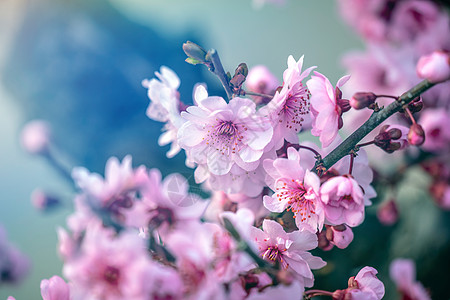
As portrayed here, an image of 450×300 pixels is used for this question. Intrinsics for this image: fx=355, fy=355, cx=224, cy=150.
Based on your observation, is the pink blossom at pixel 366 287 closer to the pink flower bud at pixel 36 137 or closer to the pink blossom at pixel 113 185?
the pink blossom at pixel 113 185

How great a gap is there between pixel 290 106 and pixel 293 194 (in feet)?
0.34

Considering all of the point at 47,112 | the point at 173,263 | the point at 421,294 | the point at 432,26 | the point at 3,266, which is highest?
the point at 47,112

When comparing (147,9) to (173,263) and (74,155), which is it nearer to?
(74,155)

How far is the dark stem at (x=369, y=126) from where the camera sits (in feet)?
1.21

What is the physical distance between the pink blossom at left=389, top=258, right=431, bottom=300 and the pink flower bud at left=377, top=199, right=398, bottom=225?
0.11 meters

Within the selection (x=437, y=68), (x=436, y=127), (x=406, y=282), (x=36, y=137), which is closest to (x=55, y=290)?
(x=437, y=68)

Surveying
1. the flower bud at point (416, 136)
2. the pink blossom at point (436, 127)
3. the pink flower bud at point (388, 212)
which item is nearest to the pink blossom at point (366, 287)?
the flower bud at point (416, 136)

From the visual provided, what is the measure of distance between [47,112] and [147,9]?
0.40 metres

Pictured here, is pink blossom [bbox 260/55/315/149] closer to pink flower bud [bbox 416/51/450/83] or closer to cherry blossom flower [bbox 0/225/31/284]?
pink flower bud [bbox 416/51/450/83]

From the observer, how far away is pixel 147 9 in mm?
1002

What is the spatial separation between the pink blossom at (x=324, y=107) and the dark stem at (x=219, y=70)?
0.09 metres

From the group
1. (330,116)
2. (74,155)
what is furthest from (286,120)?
(74,155)

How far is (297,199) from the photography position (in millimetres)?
389

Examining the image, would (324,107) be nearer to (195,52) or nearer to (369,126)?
(369,126)
